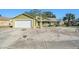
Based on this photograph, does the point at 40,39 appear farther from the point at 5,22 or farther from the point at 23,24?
the point at 5,22

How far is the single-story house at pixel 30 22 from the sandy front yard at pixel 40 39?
0.06 meters

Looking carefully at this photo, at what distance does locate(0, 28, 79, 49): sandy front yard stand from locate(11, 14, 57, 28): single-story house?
0.06 m

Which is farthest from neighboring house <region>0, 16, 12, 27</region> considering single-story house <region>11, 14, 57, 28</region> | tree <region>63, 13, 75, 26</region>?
tree <region>63, 13, 75, 26</region>

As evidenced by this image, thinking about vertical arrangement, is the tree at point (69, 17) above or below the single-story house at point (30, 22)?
above

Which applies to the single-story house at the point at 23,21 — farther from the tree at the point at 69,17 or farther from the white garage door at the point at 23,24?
the tree at the point at 69,17

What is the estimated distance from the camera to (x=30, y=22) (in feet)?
9.45

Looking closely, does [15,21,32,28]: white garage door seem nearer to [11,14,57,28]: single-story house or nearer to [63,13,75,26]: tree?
[11,14,57,28]: single-story house

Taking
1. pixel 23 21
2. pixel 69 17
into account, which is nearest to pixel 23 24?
pixel 23 21

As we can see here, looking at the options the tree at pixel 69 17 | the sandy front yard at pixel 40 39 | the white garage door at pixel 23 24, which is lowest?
the sandy front yard at pixel 40 39

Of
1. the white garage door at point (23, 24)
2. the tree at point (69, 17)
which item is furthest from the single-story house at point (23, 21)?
the tree at point (69, 17)

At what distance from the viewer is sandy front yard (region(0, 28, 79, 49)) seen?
2.87m

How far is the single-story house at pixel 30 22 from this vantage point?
2.87m

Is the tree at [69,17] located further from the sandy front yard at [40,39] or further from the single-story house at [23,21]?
the single-story house at [23,21]
